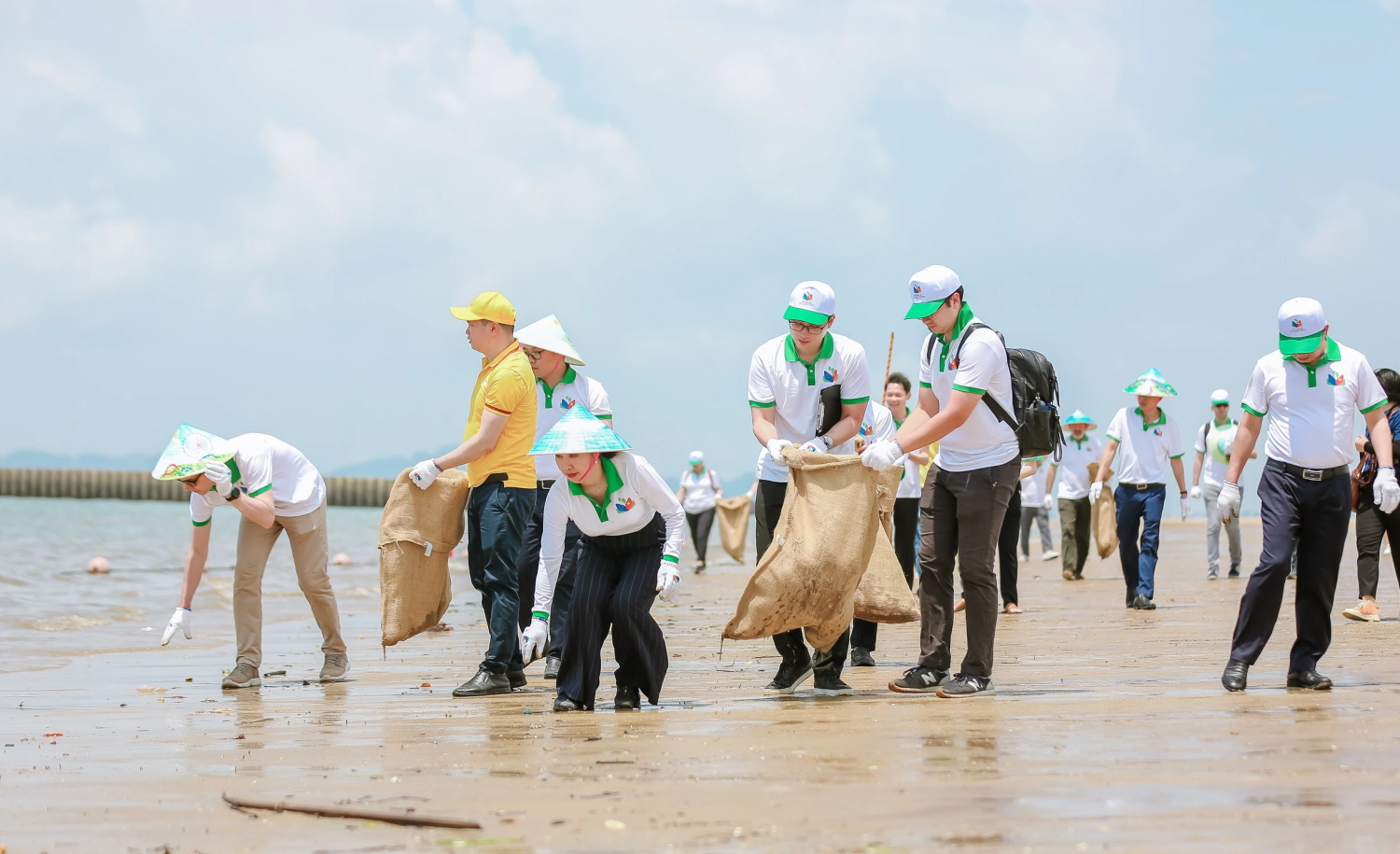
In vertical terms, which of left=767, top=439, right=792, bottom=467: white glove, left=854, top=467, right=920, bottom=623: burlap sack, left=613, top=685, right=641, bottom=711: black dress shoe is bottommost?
left=613, top=685, right=641, bottom=711: black dress shoe

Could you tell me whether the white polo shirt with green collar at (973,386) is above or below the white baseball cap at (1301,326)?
below

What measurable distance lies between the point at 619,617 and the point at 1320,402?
123 inches

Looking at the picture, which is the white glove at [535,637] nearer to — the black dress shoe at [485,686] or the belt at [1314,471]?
the black dress shoe at [485,686]

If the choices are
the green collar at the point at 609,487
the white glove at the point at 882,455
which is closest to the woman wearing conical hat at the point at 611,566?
the green collar at the point at 609,487

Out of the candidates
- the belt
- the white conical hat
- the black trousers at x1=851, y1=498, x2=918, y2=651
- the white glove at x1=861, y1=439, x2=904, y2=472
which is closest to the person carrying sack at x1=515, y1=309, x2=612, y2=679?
the white conical hat

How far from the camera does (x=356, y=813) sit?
11.8 ft

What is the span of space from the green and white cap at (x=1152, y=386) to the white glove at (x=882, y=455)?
6.39 meters

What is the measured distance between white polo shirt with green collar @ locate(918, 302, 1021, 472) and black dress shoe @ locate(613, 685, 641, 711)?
5.39ft

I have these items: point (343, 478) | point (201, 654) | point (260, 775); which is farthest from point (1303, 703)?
point (343, 478)

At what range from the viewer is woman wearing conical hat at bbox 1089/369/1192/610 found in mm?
10995

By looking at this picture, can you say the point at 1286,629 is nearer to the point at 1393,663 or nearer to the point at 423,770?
the point at 1393,663

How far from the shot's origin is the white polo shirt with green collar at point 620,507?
5684 millimetres

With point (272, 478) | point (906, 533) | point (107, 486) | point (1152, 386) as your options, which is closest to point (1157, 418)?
point (1152, 386)

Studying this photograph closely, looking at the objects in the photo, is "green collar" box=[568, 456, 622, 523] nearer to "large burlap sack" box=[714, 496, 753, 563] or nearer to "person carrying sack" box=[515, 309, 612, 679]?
"person carrying sack" box=[515, 309, 612, 679]
